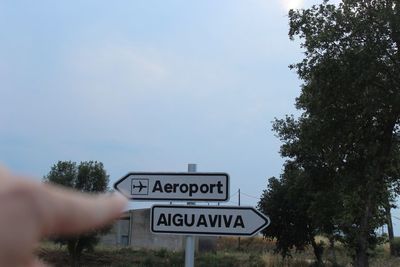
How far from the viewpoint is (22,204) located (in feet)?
3.54

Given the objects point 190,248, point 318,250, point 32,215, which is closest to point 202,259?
point 318,250

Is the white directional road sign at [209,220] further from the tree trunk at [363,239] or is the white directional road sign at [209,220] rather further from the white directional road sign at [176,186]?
the tree trunk at [363,239]

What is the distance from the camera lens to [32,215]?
109cm

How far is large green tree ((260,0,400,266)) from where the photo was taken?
17.0 metres

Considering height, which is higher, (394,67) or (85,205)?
(394,67)

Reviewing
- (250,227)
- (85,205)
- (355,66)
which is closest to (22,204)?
(85,205)

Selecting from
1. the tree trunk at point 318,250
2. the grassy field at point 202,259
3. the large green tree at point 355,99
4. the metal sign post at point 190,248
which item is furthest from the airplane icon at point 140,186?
the tree trunk at point 318,250

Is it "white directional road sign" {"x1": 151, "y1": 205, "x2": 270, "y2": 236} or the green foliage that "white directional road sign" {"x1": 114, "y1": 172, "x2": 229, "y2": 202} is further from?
the green foliage

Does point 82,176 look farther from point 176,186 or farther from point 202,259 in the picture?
point 176,186

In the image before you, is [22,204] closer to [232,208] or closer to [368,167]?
[232,208]

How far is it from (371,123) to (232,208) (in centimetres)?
1240

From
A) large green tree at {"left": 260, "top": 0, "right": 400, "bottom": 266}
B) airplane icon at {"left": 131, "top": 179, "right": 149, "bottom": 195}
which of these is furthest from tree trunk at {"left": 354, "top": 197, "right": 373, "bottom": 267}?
airplane icon at {"left": 131, "top": 179, "right": 149, "bottom": 195}

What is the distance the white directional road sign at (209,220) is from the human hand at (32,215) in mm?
6181

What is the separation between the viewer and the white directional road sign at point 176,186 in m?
7.53
